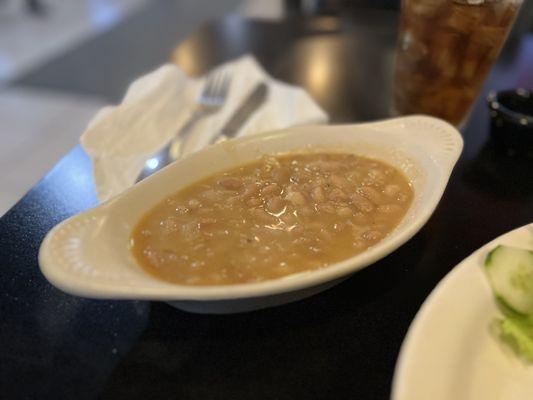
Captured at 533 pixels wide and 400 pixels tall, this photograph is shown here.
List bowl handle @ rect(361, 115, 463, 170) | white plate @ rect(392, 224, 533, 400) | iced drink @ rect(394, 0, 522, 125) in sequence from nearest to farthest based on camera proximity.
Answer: white plate @ rect(392, 224, 533, 400) < bowl handle @ rect(361, 115, 463, 170) < iced drink @ rect(394, 0, 522, 125)

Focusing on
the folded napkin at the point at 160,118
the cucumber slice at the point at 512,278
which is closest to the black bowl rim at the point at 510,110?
the folded napkin at the point at 160,118

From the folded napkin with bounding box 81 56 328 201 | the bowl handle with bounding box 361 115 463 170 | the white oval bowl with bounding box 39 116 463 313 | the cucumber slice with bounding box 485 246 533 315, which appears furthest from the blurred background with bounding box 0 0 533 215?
the cucumber slice with bounding box 485 246 533 315

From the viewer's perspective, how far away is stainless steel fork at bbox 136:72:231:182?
1.47 metres

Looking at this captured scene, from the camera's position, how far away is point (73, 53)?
13.9 ft

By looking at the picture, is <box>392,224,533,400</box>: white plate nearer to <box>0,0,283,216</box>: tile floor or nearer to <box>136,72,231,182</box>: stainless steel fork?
<box>136,72,231,182</box>: stainless steel fork

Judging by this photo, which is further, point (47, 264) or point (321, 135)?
point (321, 135)

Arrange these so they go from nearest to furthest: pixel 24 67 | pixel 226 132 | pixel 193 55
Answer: pixel 226 132
pixel 193 55
pixel 24 67

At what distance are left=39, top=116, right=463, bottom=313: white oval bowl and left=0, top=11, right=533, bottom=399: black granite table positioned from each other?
0.20 feet

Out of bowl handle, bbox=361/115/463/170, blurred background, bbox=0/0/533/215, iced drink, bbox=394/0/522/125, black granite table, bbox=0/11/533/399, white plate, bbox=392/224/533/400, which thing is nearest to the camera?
white plate, bbox=392/224/533/400

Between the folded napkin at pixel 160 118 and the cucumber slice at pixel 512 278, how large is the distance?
79cm

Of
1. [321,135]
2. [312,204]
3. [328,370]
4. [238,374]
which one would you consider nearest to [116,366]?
[238,374]

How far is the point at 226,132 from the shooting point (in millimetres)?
1578

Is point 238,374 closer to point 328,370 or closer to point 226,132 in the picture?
point 328,370

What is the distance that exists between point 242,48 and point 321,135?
3.56 ft
